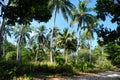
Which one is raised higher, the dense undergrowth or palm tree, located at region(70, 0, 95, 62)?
palm tree, located at region(70, 0, 95, 62)

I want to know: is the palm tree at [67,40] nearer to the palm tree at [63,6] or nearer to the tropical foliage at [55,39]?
the tropical foliage at [55,39]

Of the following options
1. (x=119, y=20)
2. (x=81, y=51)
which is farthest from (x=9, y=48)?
(x=119, y=20)

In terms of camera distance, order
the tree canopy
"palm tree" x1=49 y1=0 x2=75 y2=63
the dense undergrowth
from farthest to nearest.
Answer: "palm tree" x1=49 y1=0 x2=75 y2=63 < the dense undergrowth < the tree canopy

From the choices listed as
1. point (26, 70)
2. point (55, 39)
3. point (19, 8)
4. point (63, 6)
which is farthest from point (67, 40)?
point (19, 8)

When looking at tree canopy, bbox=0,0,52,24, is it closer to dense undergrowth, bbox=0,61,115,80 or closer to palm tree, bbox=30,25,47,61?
dense undergrowth, bbox=0,61,115,80

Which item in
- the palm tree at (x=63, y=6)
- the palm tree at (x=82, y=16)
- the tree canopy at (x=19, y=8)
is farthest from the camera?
the palm tree at (x=82, y=16)

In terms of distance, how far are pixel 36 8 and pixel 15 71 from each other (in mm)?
5784

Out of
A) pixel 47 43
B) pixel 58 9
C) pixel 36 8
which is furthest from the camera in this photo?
pixel 47 43

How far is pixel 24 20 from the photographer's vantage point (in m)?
17.8

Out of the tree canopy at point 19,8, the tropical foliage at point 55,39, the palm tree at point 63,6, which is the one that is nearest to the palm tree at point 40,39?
the tropical foliage at point 55,39

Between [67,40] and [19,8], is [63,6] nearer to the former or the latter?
[67,40]

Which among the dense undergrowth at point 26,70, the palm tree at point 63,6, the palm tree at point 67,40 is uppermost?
the palm tree at point 63,6

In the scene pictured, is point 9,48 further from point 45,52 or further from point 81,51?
point 81,51

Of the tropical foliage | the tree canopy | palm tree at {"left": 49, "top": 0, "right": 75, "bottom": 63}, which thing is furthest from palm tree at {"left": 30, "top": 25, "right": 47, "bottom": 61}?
the tree canopy
